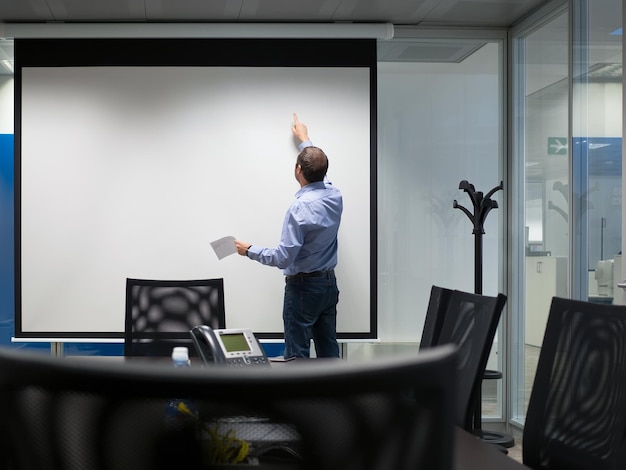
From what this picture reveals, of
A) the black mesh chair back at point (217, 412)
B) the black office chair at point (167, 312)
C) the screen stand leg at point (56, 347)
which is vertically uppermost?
the black mesh chair back at point (217, 412)

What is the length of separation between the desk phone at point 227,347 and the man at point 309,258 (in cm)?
185

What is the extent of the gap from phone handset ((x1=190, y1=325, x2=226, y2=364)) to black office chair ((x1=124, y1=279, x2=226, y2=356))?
119 cm

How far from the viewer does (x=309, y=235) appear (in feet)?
15.1

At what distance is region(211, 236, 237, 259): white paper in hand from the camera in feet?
15.0

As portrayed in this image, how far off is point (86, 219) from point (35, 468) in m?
4.51

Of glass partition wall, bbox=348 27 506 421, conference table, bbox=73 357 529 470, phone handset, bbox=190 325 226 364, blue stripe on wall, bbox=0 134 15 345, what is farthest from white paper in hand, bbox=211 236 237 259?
conference table, bbox=73 357 529 470

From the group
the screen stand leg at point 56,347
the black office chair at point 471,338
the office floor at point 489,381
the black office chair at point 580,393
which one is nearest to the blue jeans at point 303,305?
the office floor at point 489,381

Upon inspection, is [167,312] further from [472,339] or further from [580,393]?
[580,393]

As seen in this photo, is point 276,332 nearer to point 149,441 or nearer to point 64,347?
point 64,347

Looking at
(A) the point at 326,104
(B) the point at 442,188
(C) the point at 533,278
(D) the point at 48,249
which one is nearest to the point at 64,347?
(D) the point at 48,249

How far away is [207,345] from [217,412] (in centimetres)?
A: 174

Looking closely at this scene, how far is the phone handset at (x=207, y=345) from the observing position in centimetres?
245

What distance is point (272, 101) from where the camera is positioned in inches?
207

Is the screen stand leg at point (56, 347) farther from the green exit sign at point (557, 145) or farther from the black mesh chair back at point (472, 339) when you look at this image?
the green exit sign at point (557, 145)
